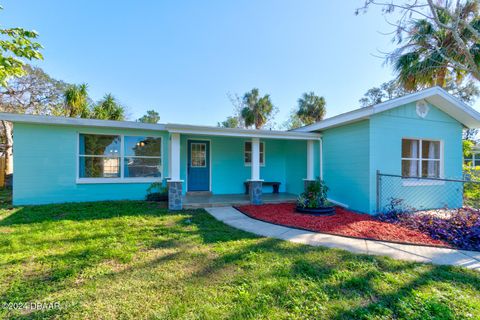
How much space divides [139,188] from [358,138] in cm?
752

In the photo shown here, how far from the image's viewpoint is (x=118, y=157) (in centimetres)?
801

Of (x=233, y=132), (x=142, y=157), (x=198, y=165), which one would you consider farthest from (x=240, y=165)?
(x=142, y=157)

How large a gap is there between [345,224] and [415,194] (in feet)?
10.9

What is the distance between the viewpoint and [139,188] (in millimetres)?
8250

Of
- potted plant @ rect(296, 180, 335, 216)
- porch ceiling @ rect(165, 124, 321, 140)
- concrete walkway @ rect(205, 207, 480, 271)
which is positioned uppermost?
porch ceiling @ rect(165, 124, 321, 140)

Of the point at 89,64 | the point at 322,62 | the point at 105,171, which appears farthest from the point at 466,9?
the point at 89,64

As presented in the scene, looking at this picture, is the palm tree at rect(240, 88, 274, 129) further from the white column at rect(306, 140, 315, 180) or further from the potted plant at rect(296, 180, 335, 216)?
the potted plant at rect(296, 180, 335, 216)

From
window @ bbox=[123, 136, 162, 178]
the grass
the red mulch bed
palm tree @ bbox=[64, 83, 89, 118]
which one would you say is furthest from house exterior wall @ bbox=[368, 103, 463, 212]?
palm tree @ bbox=[64, 83, 89, 118]

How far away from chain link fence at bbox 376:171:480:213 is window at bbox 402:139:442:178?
28 centimetres

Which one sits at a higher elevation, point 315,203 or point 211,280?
point 315,203

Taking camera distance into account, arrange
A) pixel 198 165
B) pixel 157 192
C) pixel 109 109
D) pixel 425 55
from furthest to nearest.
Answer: pixel 109 109 → pixel 425 55 → pixel 198 165 → pixel 157 192

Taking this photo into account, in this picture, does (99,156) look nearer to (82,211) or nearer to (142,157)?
(142,157)

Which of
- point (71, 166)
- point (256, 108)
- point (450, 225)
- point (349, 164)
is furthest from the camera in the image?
point (256, 108)

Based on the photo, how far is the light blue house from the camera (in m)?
6.51
